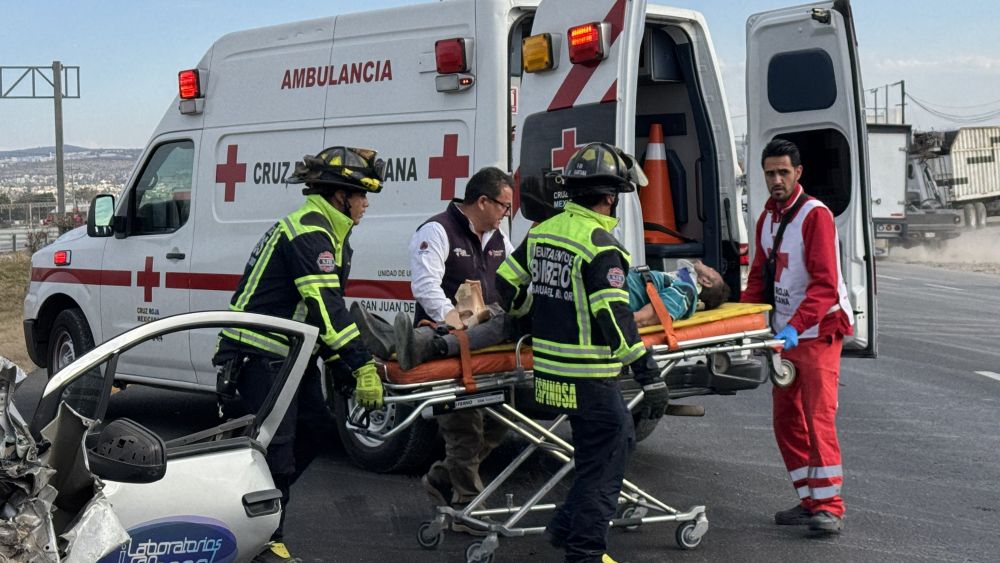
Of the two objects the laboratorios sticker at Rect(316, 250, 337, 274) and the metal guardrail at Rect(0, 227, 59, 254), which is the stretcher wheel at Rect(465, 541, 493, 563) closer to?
the laboratorios sticker at Rect(316, 250, 337, 274)

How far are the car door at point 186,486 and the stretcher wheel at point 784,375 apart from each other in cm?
266

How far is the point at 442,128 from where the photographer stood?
6.84m

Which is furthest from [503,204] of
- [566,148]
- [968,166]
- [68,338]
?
[968,166]

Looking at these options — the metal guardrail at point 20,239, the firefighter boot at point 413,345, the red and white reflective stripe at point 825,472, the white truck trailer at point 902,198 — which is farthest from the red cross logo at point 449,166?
the metal guardrail at point 20,239

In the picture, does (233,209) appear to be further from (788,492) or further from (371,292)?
(788,492)

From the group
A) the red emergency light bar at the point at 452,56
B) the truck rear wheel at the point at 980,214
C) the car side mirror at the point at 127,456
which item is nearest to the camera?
the car side mirror at the point at 127,456

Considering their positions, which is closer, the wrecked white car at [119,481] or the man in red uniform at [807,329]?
the wrecked white car at [119,481]

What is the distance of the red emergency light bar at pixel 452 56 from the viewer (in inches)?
261

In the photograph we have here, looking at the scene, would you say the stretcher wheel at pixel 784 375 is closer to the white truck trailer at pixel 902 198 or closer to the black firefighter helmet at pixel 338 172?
the black firefighter helmet at pixel 338 172

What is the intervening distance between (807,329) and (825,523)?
906 mm

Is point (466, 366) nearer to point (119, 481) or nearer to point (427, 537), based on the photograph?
point (427, 537)

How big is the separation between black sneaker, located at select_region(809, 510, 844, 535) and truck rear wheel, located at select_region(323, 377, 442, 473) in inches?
83.3

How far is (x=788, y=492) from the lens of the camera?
6656mm

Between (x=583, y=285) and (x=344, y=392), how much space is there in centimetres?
110
